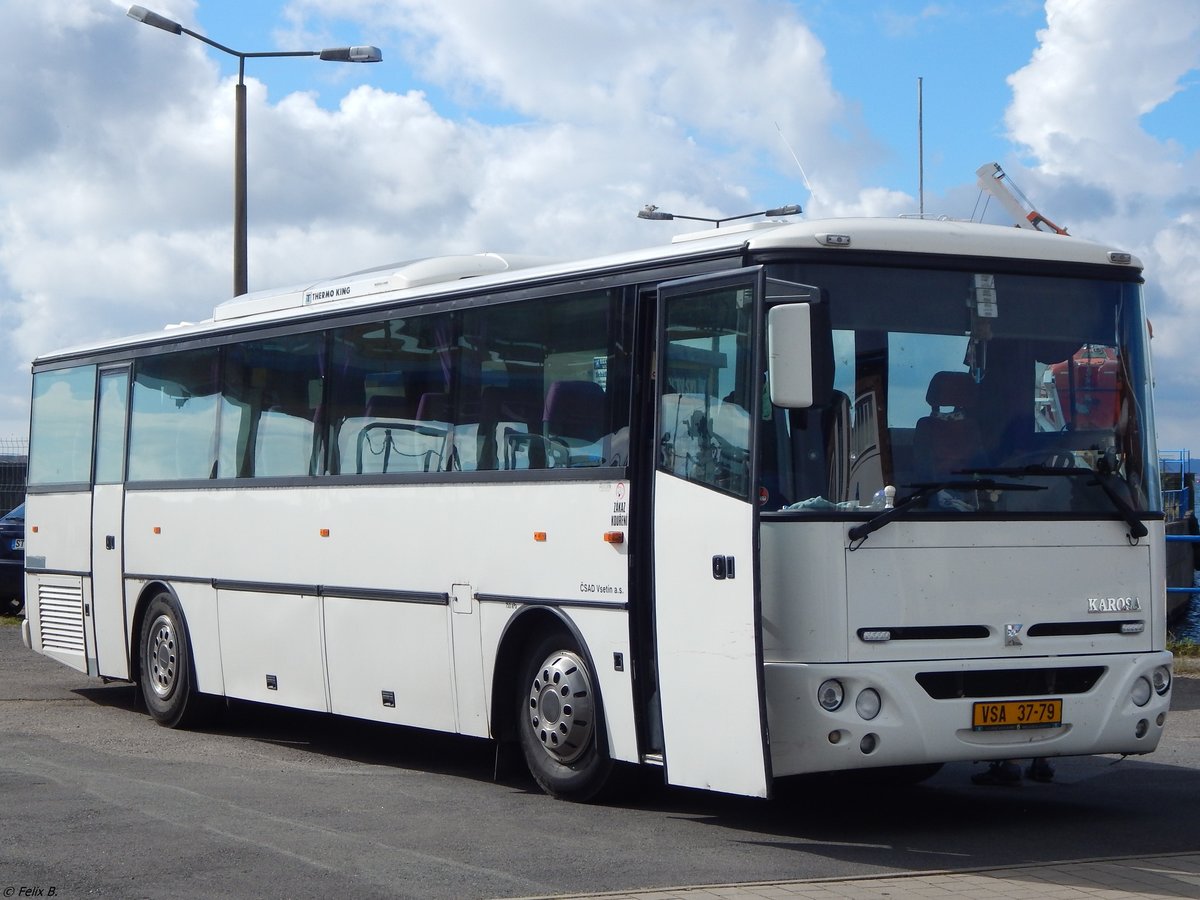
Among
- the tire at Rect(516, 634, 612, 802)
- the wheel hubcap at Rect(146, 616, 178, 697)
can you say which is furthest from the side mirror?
the wheel hubcap at Rect(146, 616, 178, 697)

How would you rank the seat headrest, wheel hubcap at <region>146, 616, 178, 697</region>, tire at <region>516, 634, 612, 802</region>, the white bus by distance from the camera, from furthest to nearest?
1. wheel hubcap at <region>146, 616, 178, 697</region>
2. tire at <region>516, 634, 612, 802</region>
3. the seat headrest
4. the white bus

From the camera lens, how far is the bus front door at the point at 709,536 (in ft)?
28.5

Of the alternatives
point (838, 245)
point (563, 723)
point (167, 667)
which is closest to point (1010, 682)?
point (838, 245)

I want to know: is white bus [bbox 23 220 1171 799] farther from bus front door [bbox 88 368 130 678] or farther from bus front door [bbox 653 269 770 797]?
bus front door [bbox 88 368 130 678]

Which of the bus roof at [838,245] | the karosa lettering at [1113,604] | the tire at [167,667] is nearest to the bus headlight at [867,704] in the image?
the karosa lettering at [1113,604]

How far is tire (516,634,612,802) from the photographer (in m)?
10.1

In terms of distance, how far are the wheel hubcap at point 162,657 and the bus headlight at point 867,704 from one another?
7595mm

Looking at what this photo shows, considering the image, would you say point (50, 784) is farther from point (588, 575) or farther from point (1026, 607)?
point (1026, 607)

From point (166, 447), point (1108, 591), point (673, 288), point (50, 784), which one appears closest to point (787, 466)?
point (673, 288)

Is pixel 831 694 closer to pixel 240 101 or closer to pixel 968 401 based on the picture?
pixel 968 401

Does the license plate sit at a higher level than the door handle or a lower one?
lower

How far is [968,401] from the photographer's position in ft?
29.8

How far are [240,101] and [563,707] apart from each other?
14.5m

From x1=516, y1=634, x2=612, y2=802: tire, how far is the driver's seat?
233cm
